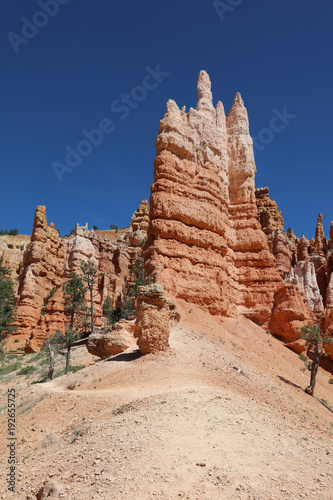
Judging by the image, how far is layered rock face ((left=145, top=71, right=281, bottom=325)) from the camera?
83.9 feet

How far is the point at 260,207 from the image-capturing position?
53.1 meters

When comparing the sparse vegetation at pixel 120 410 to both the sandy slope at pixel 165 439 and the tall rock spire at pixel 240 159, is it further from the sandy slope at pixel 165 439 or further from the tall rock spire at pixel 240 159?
the tall rock spire at pixel 240 159

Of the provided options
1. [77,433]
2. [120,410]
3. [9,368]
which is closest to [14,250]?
[9,368]

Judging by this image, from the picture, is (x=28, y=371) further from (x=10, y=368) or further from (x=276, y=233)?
(x=276, y=233)

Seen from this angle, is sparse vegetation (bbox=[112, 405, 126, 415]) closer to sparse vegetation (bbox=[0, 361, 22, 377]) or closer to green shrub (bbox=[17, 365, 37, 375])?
green shrub (bbox=[17, 365, 37, 375])

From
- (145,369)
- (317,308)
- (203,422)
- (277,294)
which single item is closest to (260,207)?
(317,308)

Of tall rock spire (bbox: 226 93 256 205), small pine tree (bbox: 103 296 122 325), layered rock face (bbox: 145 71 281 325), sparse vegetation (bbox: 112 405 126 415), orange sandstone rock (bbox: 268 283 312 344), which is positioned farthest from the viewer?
small pine tree (bbox: 103 296 122 325)

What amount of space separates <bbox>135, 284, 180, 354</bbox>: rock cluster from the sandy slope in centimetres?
50

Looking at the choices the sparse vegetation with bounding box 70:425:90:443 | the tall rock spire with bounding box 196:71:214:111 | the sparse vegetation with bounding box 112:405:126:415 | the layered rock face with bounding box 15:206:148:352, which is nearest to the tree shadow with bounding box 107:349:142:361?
the sparse vegetation with bounding box 112:405:126:415

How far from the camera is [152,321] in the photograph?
565 inches

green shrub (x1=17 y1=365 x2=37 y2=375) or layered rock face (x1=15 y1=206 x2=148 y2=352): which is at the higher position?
layered rock face (x1=15 y1=206 x2=148 y2=352)

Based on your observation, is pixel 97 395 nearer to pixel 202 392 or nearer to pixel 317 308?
pixel 202 392

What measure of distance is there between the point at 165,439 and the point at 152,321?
7437 millimetres

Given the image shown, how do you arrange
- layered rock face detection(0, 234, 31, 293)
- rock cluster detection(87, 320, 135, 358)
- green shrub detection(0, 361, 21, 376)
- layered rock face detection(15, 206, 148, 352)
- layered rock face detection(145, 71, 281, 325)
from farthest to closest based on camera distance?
layered rock face detection(0, 234, 31, 293), layered rock face detection(15, 206, 148, 352), green shrub detection(0, 361, 21, 376), layered rock face detection(145, 71, 281, 325), rock cluster detection(87, 320, 135, 358)
